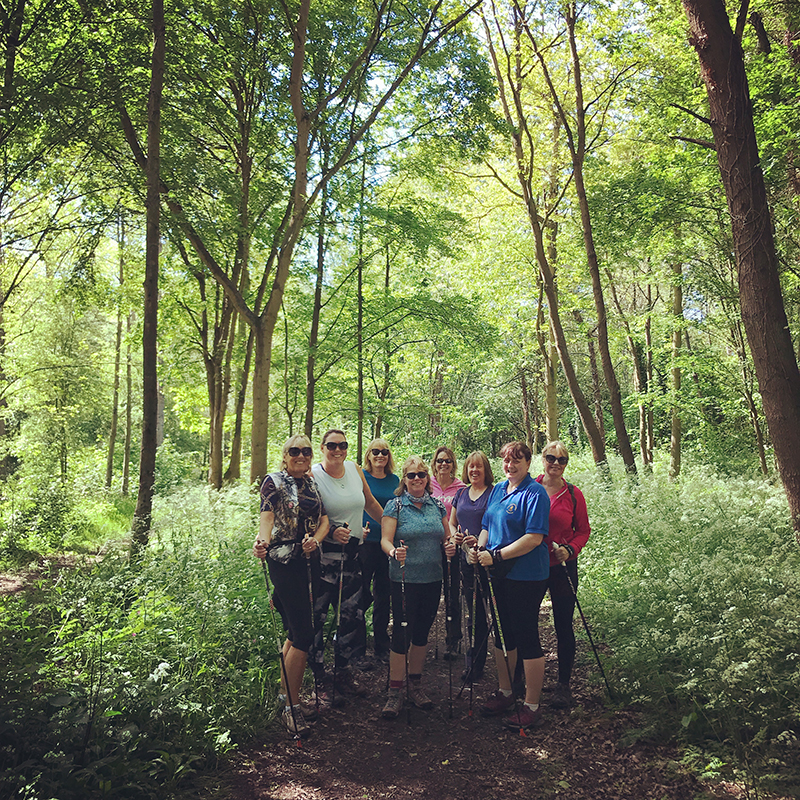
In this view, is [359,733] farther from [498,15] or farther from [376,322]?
[498,15]

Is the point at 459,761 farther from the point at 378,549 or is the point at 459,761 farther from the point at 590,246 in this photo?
the point at 590,246

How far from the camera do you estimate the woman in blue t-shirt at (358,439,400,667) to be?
5895mm

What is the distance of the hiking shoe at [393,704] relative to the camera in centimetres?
453

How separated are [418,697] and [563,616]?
142cm

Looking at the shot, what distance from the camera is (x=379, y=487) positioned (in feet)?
19.5

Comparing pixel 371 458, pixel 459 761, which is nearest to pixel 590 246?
pixel 371 458

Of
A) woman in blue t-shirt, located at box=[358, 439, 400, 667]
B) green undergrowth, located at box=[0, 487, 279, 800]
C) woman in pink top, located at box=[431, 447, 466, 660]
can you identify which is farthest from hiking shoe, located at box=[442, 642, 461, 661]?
green undergrowth, located at box=[0, 487, 279, 800]

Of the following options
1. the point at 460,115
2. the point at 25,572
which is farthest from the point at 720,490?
the point at 25,572

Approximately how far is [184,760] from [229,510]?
5.37 meters

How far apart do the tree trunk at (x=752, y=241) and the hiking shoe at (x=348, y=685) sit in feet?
14.7

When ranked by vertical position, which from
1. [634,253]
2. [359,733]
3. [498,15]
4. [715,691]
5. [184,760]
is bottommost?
[359,733]

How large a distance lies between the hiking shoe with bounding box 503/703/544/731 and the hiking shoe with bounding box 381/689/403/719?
0.85 meters

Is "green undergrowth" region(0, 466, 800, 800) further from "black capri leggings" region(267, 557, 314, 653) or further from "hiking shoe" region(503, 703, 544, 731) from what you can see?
"hiking shoe" region(503, 703, 544, 731)

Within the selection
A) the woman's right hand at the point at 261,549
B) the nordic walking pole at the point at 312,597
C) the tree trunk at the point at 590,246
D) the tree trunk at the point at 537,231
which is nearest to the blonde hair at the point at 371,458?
the nordic walking pole at the point at 312,597
